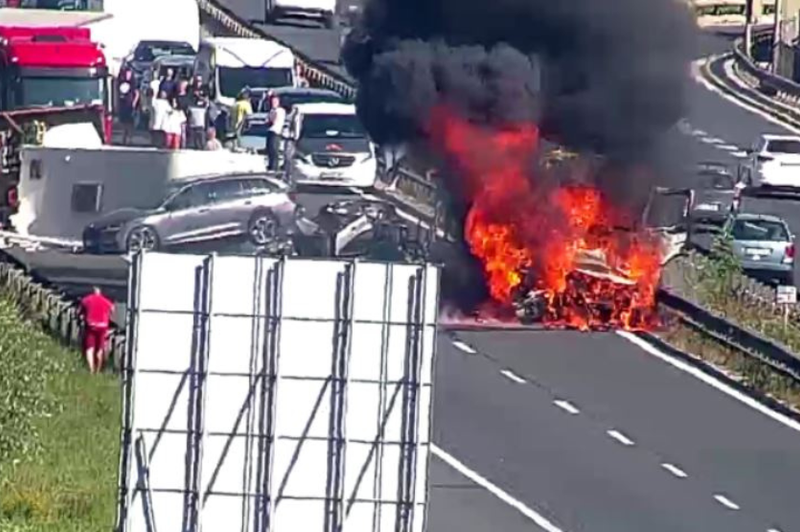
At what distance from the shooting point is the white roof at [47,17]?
160 ft

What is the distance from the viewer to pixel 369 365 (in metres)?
15.5

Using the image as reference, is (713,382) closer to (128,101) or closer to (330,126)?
(330,126)

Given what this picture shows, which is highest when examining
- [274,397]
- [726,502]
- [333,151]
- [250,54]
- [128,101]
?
[274,397]

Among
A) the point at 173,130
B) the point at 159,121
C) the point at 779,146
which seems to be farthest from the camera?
the point at 779,146

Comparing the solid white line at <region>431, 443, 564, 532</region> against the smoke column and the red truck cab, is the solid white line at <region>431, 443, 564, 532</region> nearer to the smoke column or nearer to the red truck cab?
the smoke column

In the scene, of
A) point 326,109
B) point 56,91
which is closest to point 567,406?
point 326,109

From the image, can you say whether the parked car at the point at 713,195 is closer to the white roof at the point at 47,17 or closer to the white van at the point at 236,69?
the white van at the point at 236,69

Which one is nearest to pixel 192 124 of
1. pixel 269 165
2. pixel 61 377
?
pixel 269 165

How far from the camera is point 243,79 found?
49.4 metres

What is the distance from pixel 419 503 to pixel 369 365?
0.86 m

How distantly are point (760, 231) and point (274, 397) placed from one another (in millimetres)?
25507

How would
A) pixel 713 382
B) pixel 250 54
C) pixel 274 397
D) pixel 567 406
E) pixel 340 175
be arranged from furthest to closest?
1. pixel 250 54
2. pixel 340 175
3. pixel 713 382
4. pixel 567 406
5. pixel 274 397

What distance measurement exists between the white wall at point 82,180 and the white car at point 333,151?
1.97m

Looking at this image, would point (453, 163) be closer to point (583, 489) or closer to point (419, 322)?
point (583, 489)
